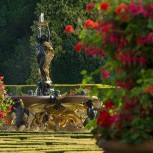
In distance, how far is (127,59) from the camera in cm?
571

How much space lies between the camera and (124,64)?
231 inches

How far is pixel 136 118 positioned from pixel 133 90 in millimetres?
213

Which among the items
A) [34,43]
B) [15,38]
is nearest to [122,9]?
[34,43]

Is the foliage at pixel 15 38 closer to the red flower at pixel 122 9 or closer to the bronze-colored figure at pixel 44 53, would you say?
Answer: the bronze-colored figure at pixel 44 53

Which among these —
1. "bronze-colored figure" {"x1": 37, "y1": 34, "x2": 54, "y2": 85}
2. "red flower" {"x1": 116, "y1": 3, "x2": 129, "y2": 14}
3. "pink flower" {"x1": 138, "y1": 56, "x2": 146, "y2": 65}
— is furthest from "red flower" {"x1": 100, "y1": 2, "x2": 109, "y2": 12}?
"bronze-colored figure" {"x1": 37, "y1": 34, "x2": 54, "y2": 85}

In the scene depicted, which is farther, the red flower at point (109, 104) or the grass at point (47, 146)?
the grass at point (47, 146)

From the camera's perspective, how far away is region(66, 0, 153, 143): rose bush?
5621mm

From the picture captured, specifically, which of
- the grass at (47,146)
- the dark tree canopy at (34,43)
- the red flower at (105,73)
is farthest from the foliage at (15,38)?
the red flower at (105,73)

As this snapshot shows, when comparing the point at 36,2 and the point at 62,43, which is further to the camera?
the point at 36,2

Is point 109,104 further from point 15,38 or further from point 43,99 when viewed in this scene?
point 15,38

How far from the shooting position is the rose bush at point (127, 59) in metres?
5.62

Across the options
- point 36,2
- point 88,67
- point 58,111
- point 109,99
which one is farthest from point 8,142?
point 36,2

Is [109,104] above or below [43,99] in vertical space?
above

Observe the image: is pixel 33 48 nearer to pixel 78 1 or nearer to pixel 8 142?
pixel 78 1
